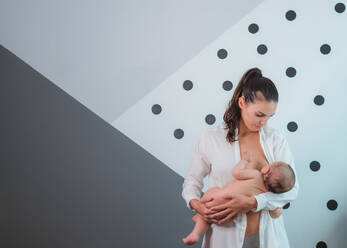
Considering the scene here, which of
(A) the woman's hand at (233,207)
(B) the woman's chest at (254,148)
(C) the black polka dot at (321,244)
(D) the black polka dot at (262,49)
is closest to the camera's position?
(A) the woman's hand at (233,207)

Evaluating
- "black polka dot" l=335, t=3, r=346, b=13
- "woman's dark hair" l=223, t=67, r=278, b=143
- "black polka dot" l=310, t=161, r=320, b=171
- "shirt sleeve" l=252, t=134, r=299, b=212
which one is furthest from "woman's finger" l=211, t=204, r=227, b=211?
"black polka dot" l=335, t=3, r=346, b=13

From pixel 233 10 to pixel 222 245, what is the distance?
1.36m

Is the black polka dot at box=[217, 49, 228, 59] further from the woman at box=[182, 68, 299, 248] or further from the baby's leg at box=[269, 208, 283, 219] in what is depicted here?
the baby's leg at box=[269, 208, 283, 219]

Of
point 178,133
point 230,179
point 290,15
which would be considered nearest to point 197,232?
point 230,179

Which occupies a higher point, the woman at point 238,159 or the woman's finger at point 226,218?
the woman at point 238,159

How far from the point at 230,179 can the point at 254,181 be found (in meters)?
0.11

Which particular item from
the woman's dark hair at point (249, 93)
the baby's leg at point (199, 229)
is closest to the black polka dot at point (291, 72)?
the woman's dark hair at point (249, 93)

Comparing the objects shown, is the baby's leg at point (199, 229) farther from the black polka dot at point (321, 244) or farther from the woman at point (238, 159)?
the black polka dot at point (321, 244)

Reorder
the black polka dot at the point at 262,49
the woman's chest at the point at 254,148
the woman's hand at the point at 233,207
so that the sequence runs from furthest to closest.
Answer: the black polka dot at the point at 262,49
the woman's chest at the point at 254,148
the woman's hand at the point at 233,207

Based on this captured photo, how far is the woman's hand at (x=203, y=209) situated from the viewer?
4.46 feet

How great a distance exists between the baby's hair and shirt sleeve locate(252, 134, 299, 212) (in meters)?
0.03

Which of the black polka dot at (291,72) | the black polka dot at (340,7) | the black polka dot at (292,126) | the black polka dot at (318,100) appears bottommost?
the black polka dot at (292,126)

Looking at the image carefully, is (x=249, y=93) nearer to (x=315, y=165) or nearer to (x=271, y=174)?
(x=271, y=174)

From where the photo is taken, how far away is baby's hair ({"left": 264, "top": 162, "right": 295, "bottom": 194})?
1305 mm
